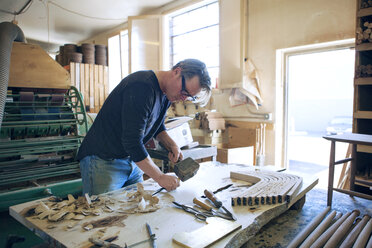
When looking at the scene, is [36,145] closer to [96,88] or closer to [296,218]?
[296,218]

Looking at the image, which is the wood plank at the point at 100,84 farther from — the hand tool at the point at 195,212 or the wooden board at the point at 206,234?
the wooden board at the point at 206,234

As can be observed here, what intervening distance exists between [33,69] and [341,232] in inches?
115

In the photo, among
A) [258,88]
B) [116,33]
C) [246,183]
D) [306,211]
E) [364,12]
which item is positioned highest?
[116,33]

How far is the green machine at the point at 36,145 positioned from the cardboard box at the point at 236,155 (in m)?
1.77

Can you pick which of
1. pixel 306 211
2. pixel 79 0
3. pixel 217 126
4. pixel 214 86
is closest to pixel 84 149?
pixel 306 211

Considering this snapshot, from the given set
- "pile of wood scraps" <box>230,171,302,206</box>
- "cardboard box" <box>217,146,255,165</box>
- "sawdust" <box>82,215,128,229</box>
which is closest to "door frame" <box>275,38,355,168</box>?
"cardboard box" <box>217,146,255,165</box>

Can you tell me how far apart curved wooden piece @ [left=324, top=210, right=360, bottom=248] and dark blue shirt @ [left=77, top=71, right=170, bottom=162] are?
93cm

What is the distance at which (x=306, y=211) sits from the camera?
60.1 inches

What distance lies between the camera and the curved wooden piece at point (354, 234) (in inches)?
42.4

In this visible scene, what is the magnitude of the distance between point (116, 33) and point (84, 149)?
6.15 m

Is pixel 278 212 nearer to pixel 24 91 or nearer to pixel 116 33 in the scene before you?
pixel 24 91

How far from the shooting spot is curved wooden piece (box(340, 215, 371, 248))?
1.08 m

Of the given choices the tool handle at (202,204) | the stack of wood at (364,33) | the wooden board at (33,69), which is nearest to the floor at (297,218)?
the tool handle at (202,204)

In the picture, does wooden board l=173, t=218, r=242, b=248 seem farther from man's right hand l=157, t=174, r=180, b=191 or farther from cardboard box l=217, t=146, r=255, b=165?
cardboard box l=217, t=146, r=255, b=165
